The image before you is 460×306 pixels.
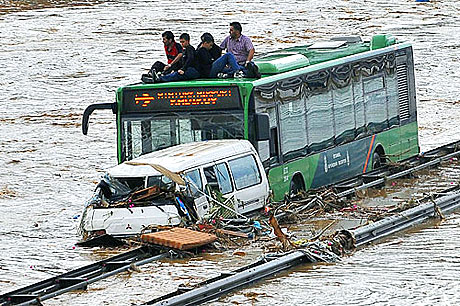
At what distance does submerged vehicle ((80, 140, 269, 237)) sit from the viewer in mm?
15336

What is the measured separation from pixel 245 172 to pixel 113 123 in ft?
51.0

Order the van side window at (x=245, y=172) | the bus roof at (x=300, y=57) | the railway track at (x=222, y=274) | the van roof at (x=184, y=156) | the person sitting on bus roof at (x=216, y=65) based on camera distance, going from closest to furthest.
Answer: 1. the railway track at (x=222, y=274)
2. the van roof at (x=184, y=156)
3. the van side window at (x=245, y=172)
4. the bus roof at (x=300, y=57)
5. the person sitting on bus roof at (x=216, y=65)

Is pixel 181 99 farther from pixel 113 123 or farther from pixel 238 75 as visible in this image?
pixel 113 123

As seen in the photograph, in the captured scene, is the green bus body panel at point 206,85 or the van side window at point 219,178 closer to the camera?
the van side window at point 219,178

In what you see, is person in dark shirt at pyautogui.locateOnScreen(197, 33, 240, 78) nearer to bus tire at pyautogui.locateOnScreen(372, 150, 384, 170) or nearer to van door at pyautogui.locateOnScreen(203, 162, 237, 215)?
van door at pyautogui.locateOnScreen(203, 162, 237, 215)

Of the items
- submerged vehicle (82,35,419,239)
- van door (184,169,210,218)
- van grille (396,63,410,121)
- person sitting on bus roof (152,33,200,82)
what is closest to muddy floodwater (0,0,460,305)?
van door (184,169,210,218)

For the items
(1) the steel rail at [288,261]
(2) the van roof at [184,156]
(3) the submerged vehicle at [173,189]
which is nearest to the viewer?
(1) the steel rail at [288,261]

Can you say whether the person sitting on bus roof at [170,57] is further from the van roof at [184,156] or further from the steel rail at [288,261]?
the steel rail at [288,261]

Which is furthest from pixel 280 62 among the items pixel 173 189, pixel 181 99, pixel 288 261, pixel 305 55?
pixel 288 261

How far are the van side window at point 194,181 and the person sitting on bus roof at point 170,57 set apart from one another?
316 centimetres

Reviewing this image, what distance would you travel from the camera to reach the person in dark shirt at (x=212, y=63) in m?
18.1

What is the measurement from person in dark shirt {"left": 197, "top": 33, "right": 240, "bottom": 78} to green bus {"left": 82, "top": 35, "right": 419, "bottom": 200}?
0.43m

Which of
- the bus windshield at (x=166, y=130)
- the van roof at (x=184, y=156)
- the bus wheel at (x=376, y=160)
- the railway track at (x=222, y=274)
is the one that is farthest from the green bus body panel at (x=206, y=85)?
the bus wheel at (x=376, y=160)

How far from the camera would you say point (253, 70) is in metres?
17.9
